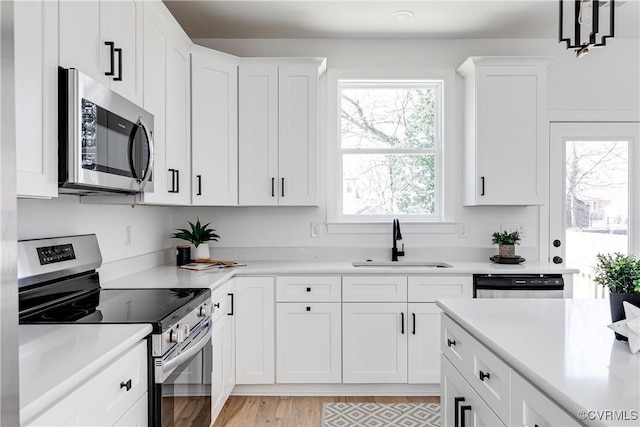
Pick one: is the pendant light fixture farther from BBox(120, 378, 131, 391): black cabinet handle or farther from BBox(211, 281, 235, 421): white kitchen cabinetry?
BBox(211, 281, 235, 421): white kitchen cabinetry

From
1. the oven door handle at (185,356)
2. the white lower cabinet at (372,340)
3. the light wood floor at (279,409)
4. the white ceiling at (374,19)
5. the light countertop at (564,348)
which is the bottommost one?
the light wood floor at (279,409)

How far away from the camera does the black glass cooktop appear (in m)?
1.56

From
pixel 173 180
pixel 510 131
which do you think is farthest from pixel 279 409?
pixel 510 131

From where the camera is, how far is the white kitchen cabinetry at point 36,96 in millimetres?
1235

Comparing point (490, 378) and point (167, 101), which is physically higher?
point (167, 101)

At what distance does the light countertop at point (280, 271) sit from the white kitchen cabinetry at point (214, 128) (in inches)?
20.4

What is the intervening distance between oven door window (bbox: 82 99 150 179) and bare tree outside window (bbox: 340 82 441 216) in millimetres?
1966

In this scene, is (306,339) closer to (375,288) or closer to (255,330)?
(255,330)

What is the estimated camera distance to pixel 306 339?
301cm

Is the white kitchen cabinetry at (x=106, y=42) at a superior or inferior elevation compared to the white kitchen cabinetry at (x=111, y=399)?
superior

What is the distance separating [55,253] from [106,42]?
35.4 inches

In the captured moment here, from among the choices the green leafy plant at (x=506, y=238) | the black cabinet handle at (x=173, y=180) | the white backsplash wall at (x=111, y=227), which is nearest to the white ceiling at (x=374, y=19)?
the black cabinet handle at (x=173, y=180)

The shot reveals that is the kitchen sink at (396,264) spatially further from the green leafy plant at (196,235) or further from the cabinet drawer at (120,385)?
the cabinet drawer at (120,385)

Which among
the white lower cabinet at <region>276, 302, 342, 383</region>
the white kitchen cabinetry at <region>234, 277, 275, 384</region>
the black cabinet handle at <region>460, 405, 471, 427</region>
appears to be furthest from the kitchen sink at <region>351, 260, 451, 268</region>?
the black cabinet handle at <region>460, 405, 471, 427</region>
